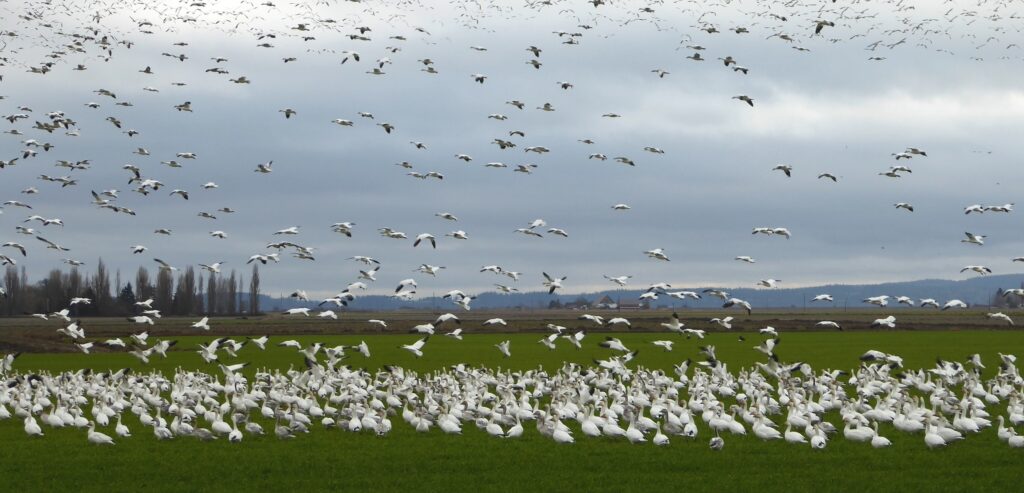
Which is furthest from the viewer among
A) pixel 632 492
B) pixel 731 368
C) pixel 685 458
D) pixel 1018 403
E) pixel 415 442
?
pixel 731 368

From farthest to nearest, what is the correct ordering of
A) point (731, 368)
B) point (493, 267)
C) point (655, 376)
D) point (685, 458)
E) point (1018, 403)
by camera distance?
point (731, 368), point (493, 267), point (655, 376), point (1018, 403), point (685, 458)

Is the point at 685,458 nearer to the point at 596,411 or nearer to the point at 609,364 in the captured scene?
the point at 596,411

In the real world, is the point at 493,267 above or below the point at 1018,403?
above

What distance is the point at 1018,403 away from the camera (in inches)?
1230

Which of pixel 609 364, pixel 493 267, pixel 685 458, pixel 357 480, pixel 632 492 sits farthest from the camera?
pixel 493 267

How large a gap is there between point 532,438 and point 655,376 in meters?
11.0

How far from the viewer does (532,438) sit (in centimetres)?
2919

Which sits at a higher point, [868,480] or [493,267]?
[493,267]

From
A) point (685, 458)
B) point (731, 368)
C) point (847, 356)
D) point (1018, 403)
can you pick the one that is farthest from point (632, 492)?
point (847, 356)

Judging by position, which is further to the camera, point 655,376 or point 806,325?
point 806,325

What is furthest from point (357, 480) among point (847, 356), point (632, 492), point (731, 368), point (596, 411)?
point (847, 356)

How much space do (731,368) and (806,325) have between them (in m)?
63.1

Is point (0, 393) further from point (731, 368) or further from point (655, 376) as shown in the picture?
point (731, 368)

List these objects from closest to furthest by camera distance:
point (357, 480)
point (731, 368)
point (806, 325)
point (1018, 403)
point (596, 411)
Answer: point (357, 480) → point (1018, 403) → point (596, 411) → point (731, 368) → point (806, 325)
